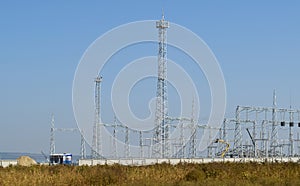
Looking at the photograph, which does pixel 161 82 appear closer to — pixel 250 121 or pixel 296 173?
pixel 296 173

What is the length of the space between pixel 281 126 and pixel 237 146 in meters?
7.98

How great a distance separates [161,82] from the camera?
165 feet

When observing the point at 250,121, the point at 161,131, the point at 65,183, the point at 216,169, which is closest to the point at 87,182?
the point at 65,183

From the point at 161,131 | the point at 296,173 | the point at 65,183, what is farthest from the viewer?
the point at 161,131

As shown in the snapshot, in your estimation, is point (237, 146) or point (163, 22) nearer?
point (163, 22)

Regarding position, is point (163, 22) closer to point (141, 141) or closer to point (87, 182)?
point (141, 141)

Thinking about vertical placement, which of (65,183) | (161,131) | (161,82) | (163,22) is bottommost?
(65,183)

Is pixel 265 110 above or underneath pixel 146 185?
above

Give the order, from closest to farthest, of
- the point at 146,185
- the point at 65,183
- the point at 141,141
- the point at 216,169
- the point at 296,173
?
the point at 146,185 < the point at 65,183 < the point at 296,173 < the point at 216,169 < the point at 141,141

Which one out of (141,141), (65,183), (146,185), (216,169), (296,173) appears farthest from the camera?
(141,141)

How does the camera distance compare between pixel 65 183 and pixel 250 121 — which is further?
pixel 250 121

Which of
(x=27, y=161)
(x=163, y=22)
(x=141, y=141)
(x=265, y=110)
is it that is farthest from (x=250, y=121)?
(x=27, y=161)

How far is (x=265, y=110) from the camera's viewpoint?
3241 inches

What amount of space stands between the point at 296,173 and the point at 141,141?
180 feet
